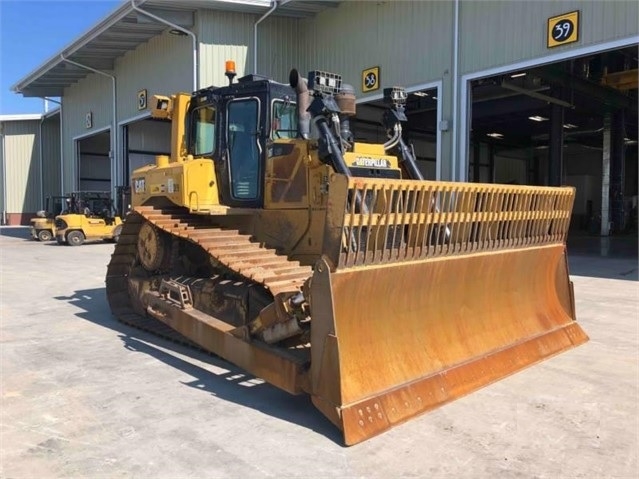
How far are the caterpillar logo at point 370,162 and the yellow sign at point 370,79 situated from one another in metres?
8.83

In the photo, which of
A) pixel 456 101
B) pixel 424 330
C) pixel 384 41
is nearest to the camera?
A: pixel 424 330

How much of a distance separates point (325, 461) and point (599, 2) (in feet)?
31.9

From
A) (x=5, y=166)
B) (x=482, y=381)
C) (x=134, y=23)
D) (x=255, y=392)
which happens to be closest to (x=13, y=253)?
(x=134, y=23)

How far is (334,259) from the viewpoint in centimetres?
375

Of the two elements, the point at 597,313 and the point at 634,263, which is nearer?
the point at 597,313

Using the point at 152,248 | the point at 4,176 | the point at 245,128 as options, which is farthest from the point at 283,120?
the point at 4,176

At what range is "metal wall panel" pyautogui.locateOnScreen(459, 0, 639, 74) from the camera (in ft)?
31.5

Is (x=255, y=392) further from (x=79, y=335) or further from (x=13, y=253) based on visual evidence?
(x=13, y=253)

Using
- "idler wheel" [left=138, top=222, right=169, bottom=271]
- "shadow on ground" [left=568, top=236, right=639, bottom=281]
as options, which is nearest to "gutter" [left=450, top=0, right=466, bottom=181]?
"shadow on ground" [left=568, top=236, right=639, bottom=281]

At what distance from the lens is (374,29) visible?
13.9 m

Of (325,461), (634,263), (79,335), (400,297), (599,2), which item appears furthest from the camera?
(634,263)

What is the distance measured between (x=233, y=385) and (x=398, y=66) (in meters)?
10.5

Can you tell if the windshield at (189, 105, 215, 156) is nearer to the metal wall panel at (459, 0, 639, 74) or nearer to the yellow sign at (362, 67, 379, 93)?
the metal wall panel at (459, 0, 639, 74)

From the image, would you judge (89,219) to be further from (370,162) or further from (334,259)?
(334,259)
